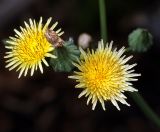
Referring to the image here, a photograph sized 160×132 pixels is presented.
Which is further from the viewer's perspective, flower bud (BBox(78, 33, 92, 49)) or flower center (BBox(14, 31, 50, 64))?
flower bud (BBox(78, 33, 92, 49))

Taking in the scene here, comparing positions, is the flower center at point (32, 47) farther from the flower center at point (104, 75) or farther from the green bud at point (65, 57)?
the flower center at point (104, 75)

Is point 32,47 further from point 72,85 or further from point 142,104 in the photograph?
point 72,85

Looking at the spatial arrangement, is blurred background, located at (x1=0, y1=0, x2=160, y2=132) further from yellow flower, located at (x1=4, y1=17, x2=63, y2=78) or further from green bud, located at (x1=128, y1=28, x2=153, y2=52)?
yellow flower, located at (x1=4, y1=17, x2=63, y2=78)

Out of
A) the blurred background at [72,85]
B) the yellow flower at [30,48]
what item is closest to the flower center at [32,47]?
the yellow flower at [30,48]

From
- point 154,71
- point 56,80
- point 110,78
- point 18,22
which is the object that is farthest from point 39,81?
point 110,78

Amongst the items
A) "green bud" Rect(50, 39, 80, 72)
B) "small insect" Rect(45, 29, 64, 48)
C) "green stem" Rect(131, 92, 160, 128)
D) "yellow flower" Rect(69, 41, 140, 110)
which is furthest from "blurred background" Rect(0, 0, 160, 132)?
"small insect" Rect(45, 29, 64, 48)

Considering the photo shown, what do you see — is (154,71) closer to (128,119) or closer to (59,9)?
(128,119)
